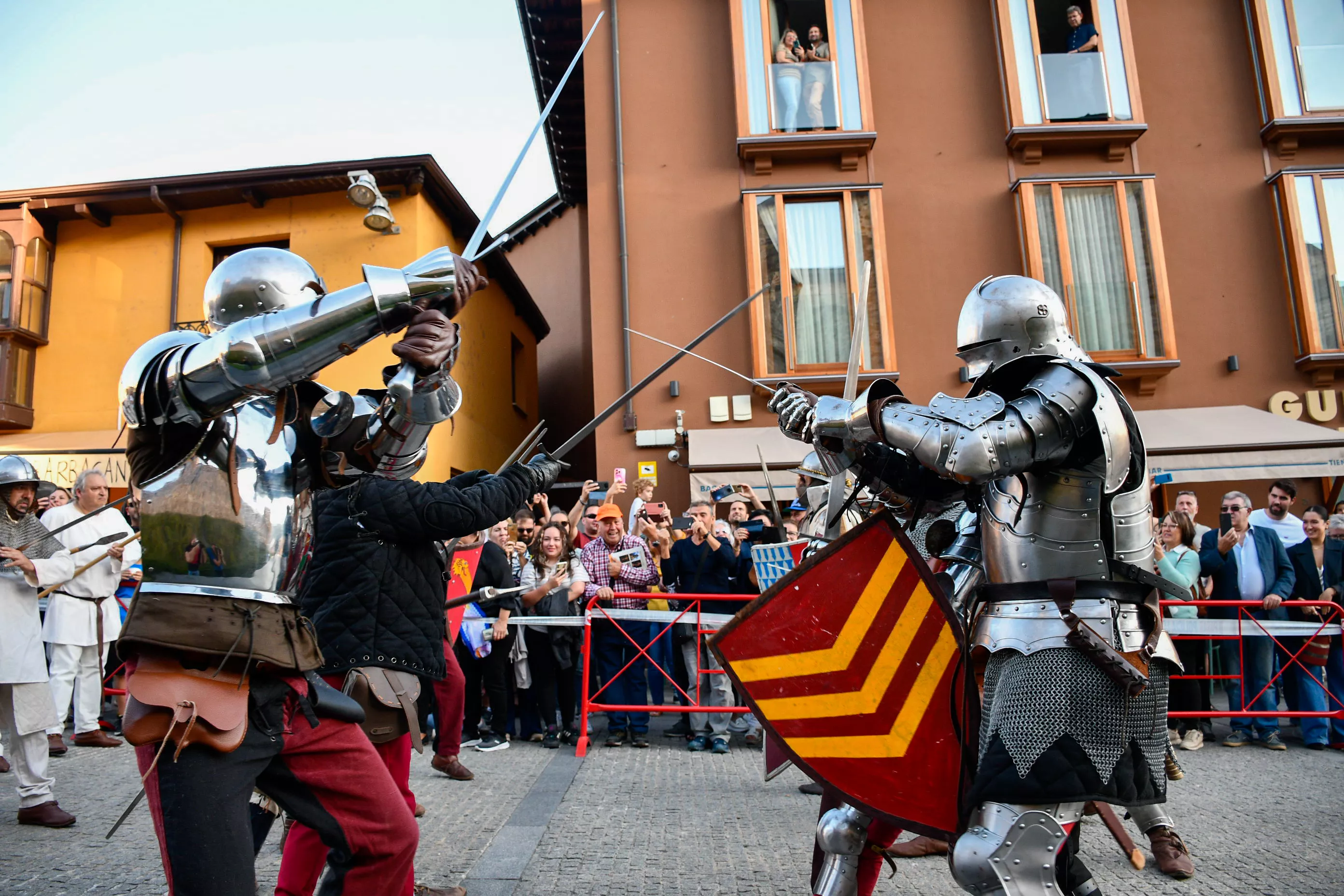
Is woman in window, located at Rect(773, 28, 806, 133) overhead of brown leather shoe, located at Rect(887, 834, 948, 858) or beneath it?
overhead

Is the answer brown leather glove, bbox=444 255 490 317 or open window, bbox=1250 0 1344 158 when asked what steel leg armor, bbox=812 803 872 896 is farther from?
open window, bbox=1250 0 1344 158

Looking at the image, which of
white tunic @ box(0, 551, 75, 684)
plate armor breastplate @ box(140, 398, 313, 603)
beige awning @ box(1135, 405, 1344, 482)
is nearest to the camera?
plate armor breastplate @ box(140, 398, 313, 603)

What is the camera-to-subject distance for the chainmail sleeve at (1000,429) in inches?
91.6

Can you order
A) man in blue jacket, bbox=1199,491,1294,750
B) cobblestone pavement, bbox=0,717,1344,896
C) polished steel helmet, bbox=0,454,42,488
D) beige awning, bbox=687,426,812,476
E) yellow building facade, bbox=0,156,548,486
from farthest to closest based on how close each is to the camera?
yellow building facade, bbox=0,156,548,486, beige awning, bbox=687,426,812,476, man in blue jacket, bbox=1199,491,1294,750, polished steel helmet, bbox=0,454,42,488, cobblestone pavement, bbox=0,717,1344,896

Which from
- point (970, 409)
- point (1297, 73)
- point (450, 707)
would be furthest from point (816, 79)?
point (970, 409)

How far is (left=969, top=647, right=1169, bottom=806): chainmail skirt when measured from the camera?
2229mm

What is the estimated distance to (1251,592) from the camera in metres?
6.66

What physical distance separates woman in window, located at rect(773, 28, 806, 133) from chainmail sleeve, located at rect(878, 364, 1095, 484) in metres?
9.25

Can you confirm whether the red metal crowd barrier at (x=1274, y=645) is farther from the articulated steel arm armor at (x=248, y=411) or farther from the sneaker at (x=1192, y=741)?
the articulated steel arm armor at (x=248, y=411)

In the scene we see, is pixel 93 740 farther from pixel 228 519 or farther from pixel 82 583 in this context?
pixel 228 519

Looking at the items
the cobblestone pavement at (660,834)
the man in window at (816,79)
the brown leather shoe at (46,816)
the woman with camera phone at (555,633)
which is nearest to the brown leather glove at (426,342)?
the cobblestone pavement at (660,834)

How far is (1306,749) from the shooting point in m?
6.36

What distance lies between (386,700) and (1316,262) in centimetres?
1183

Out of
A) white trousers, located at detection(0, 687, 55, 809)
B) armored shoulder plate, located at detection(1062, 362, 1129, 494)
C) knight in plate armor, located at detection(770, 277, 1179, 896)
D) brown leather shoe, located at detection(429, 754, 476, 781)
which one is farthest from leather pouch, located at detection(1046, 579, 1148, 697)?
white trousers, located at detection(0, 687, 55, 809)
